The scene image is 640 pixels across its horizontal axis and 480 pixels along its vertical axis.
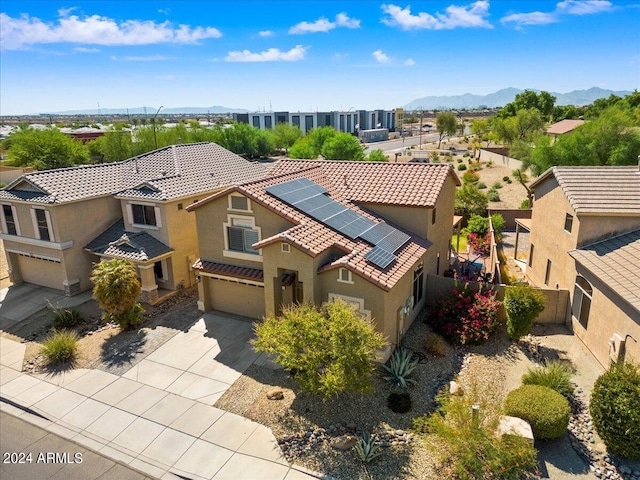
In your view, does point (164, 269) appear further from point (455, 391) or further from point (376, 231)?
point (455, 391)

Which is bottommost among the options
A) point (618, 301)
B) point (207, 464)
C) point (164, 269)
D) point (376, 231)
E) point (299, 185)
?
point (207, 464)

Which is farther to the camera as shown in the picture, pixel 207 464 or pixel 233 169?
pixel 233 169

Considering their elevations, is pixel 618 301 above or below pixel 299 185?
below

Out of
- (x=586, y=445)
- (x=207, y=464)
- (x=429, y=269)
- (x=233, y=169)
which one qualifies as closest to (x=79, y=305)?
(x=233, y=169)

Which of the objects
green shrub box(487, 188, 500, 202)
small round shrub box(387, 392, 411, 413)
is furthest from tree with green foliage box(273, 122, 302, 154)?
small round shrub box(387, 392, 411, 413)

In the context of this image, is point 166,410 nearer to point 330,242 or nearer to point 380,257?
point 330,242

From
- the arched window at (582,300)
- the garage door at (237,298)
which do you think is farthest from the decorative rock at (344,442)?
the arched window at (582,300)

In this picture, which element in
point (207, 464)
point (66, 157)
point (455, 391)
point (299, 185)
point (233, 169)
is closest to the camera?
point (207, 464)

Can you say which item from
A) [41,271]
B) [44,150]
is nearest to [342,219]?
[41,271]
